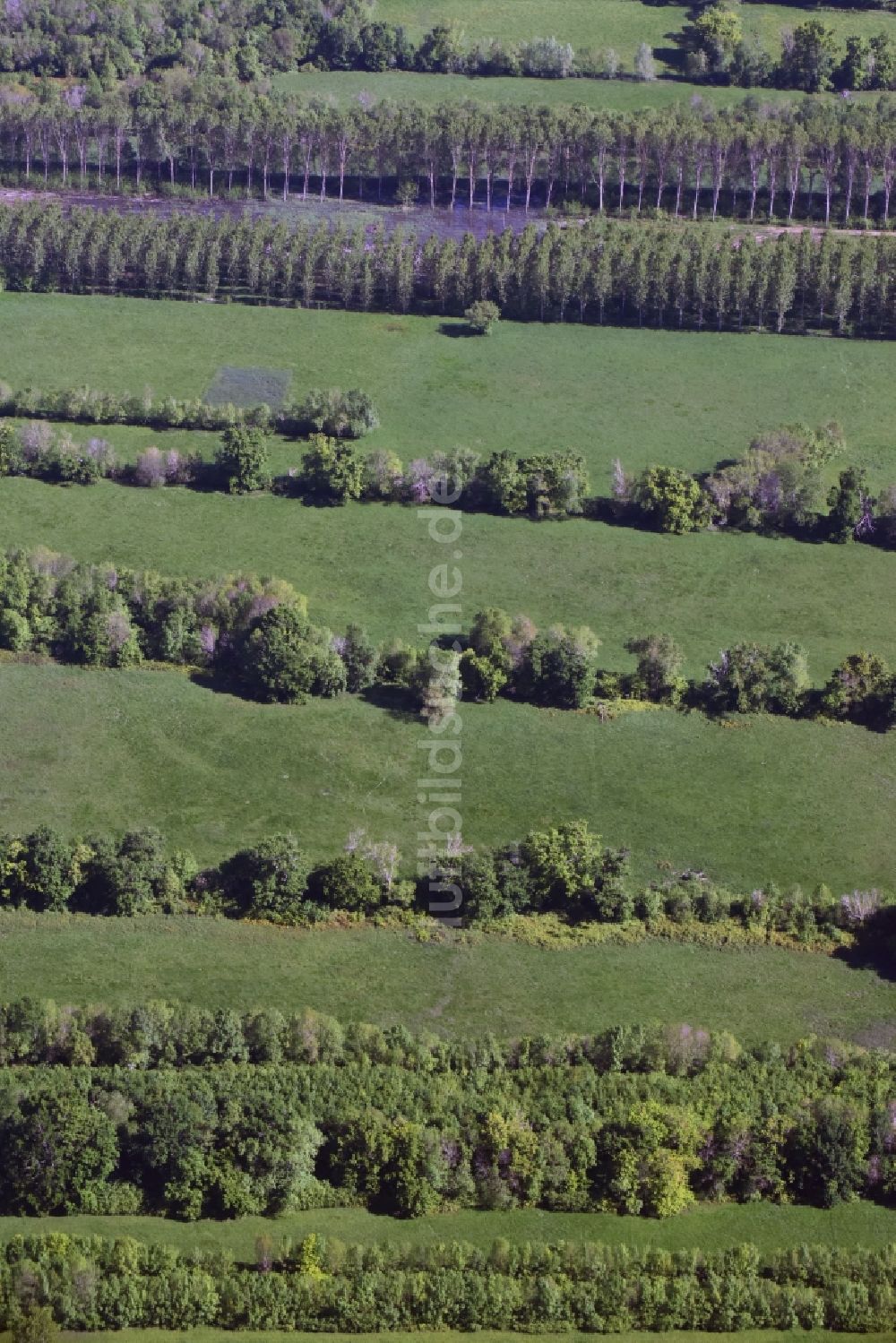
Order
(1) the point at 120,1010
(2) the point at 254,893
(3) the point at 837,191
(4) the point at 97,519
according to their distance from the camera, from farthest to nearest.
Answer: (3) the point at 837,191 < (4) the point at 97,519 < (2) the point at 254,893 < (1) the point at 120,1010

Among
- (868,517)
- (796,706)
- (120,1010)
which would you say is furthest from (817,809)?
(120,1010)

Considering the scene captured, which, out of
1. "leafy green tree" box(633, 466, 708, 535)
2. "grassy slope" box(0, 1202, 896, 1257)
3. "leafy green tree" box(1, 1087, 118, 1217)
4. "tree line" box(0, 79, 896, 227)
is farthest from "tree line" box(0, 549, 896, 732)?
"tree line" box(0, 79, 896, 227)

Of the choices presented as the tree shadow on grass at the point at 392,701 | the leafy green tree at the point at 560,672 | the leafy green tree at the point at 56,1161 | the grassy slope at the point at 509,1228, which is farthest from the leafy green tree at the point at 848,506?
the leafy green tree at the point at 56,1161

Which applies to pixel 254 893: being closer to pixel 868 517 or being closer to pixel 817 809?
pixel 817 809

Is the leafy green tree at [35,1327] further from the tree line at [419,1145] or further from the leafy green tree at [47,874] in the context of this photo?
the leafy green tree at [47,874]

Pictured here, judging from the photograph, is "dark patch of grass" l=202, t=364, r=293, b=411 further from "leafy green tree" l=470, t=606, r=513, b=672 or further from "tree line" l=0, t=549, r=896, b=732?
"leafy green tree" l=470, t=606, r=513, b=672
